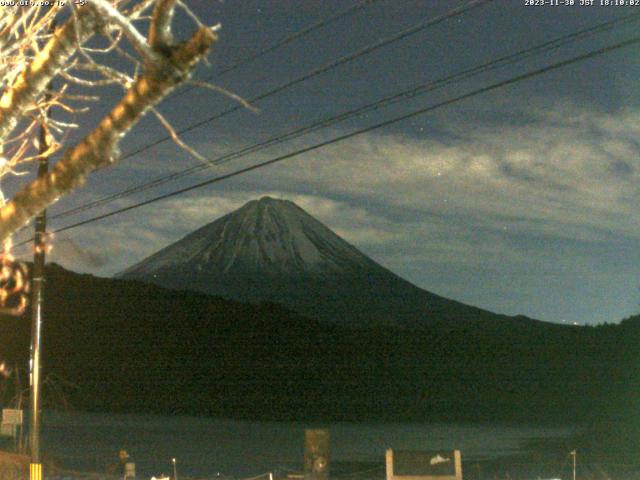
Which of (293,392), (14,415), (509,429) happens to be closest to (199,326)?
(293,392)

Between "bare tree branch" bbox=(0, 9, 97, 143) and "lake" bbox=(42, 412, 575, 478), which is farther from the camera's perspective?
"lake" bbox=(42, 412, 575, 478)

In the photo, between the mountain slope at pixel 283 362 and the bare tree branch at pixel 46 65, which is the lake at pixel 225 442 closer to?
the mountain slope at pixel 283 362

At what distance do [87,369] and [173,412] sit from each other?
43.4 feet

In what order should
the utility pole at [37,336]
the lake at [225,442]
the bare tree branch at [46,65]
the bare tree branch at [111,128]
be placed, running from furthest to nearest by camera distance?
the lake at [225,442], the utility pole at [37,336], the bare tree branch at [46,65], the bare tree branch at [111,128]

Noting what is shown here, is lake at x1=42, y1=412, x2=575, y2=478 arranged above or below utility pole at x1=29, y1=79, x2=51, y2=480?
below

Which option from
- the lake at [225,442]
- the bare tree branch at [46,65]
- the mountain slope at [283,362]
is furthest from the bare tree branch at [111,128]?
the mountain slope at [283,362]

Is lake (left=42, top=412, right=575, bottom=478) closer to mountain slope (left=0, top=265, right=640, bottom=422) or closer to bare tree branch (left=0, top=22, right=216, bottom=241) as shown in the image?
mountain slope (left=0, top=265, right=640, bottom=422)

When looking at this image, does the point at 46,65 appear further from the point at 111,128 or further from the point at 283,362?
the point at 283,362


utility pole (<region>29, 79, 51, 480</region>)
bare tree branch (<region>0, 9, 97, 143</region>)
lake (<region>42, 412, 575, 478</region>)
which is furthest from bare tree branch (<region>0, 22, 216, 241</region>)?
lake (<region>42, 412, 575, 478</region>)

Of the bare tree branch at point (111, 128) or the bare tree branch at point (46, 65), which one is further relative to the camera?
the bare tree branch at point (46, 65)

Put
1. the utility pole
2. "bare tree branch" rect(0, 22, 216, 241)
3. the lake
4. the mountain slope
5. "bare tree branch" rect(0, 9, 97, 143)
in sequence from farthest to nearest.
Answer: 1. the mountain slope
2. the lake
3. the utility pole
4. "bare tree branch" rect(0, 9, 97, 143)
5. "bare tree branch" rect(0, 22, 216, 241)

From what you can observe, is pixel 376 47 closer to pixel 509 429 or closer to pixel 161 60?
pixel 161 60

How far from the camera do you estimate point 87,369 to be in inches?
4567

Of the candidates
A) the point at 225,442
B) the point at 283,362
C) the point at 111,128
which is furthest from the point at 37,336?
the point at 283,362
